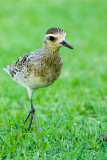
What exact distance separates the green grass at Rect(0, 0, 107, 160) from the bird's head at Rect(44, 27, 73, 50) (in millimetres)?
1341

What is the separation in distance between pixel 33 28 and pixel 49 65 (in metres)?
8.92

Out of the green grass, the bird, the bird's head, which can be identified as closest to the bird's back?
the bird

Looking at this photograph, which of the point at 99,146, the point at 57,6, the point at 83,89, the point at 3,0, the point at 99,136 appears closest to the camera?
the point at 99,146

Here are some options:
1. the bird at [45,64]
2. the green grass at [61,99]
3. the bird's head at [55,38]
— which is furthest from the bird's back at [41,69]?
the green grass at [61,99]

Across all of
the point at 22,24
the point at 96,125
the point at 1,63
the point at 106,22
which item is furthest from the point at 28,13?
the point at 96,125

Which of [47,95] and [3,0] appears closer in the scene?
[47,95]

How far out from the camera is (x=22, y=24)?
43.1ft

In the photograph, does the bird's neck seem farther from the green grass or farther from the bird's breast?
the green grass

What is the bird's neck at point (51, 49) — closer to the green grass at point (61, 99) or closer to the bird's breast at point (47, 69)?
the bird's breast at point (47, 69)

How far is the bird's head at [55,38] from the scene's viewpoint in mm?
3797

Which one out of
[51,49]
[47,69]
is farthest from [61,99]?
[51,49]

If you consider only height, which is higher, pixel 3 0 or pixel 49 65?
pixel 3 0

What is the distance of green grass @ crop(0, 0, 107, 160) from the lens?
4066mm

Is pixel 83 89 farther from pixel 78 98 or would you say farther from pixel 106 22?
pixel 106 22
